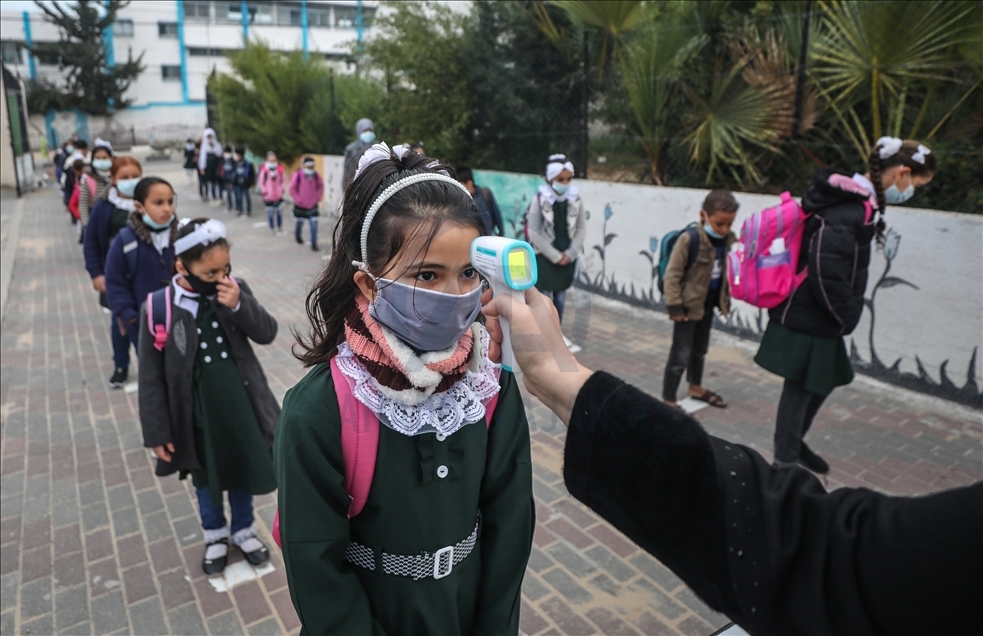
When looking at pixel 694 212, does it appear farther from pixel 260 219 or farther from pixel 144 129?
pixel 144 129

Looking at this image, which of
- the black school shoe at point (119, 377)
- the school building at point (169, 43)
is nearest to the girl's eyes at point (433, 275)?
the black school shoe at point (119, 377)

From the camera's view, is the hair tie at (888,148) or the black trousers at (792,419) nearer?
the hair tie at (888,148)

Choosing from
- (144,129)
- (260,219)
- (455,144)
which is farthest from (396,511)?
(144,129)

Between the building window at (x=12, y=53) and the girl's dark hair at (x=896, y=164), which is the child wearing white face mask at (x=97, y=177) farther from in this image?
the building window at (x=12, y=53)

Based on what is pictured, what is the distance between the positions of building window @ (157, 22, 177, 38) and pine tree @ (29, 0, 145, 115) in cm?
236

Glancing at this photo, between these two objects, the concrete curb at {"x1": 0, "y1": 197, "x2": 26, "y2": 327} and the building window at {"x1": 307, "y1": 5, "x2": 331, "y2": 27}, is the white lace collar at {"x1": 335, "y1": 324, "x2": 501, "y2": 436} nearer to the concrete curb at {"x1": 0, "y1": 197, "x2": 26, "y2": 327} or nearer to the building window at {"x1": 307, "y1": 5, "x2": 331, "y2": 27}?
the concrete curb at {"x1": 0, "y1": 197, "x2": 26, "y2": 327}

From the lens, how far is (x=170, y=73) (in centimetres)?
4534

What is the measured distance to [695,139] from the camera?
23.6 ft

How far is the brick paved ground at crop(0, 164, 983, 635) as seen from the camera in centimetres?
288

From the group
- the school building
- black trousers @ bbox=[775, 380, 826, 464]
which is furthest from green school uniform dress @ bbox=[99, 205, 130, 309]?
the school building

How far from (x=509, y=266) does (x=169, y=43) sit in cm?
5243

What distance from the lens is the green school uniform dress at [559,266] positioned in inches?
212

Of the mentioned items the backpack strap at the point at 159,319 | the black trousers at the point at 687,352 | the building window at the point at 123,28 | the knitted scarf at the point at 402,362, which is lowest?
the black trousers at the point at 687,352

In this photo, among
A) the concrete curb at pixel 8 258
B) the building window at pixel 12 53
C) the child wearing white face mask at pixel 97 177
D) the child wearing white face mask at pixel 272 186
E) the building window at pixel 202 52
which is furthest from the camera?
the building window at pixel 202 52
